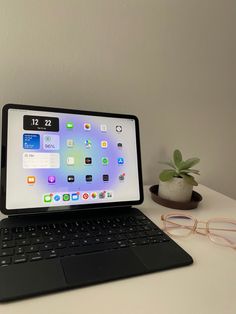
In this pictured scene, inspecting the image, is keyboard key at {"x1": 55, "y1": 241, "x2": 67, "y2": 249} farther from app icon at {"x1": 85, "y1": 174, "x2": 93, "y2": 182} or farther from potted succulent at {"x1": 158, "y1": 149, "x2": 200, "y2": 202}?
potted succulent at {"x1": 158, "y1": 149, "x2": 200, "y2": 202}

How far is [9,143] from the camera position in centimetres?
56

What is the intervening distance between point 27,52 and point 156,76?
40cm

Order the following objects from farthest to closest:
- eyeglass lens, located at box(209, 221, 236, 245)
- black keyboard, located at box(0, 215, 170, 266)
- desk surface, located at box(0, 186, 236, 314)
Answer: eyeglass lens, located at box(209, 221, 236, 245) < black keyboard, located at box(0, 215, 170, 266) < desk surface, located at box(0, 186, 236, 314)

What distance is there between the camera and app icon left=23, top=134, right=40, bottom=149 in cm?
57

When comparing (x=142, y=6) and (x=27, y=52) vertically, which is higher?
(x=142, y=6)

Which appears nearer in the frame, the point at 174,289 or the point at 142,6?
the point at 174,289

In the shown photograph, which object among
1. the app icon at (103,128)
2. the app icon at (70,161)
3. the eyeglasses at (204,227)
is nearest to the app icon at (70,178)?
the app icon at (70,161)

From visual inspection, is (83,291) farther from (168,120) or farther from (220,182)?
(220,182)

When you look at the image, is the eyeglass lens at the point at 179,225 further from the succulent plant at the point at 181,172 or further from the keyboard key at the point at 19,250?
the keyboard key at the point at 19,250

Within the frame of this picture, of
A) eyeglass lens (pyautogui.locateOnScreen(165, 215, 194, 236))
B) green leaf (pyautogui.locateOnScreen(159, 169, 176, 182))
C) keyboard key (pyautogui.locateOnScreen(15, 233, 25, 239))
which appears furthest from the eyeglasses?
keyboard key (pyautogui.locateOnScreen(15, 233, 25, 239))

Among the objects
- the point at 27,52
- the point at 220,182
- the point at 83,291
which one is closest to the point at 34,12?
the point at 27,52

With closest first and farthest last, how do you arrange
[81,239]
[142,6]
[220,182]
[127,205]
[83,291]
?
1. [83,291]
2. [81,239]
3. [127,205]
4. [142,6]
5. [220,182]

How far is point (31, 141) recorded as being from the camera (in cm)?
58

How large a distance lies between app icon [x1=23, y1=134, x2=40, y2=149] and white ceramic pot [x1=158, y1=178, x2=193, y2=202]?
0.38 m
